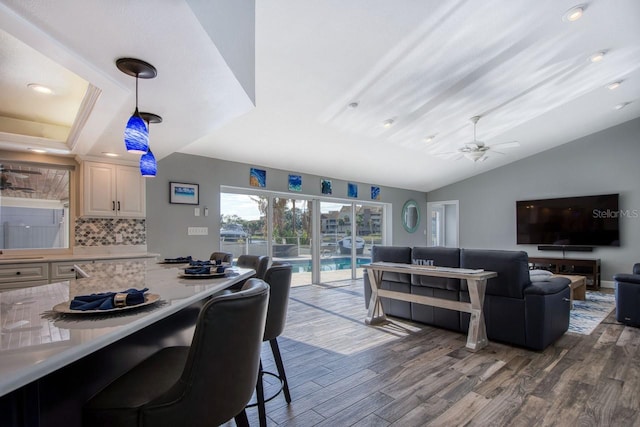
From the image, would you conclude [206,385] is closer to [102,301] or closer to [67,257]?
[102,301]

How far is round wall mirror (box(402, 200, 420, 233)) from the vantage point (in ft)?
28.2

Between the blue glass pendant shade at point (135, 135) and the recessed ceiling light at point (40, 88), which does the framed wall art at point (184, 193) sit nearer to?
the recessed ceiling light at point (40, 88)

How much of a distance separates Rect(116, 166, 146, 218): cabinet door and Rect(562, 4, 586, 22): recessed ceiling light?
5.16m

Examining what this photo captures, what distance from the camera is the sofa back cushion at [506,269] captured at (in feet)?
10.0

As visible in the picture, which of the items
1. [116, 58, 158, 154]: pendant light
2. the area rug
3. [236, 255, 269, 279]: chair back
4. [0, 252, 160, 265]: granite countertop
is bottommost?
the area rug

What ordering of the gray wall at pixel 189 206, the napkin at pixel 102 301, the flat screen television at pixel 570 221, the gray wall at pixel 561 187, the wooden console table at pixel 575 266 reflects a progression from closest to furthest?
the napkin at pixel 102 301 < the gray wall at pixel 189 206 < the wooden console table at pixel 575 266 < the gray wall at pixel 561 187 < the flat screen television at pixel 570 221

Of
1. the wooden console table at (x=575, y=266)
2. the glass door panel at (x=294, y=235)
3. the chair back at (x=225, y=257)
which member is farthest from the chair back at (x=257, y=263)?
the wooden console table at (x=575, y=266)

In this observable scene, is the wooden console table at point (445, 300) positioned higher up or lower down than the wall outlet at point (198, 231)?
lower down

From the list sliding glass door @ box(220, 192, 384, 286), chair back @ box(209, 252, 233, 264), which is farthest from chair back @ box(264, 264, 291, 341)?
sliding glass door @ box(220, 192, 384, 286)

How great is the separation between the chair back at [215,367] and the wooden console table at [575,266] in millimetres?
7524

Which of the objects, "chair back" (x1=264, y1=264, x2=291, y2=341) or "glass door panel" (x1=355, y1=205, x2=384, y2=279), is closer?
"chair back" (x1=264, y1=264, x2=291, y2=341)

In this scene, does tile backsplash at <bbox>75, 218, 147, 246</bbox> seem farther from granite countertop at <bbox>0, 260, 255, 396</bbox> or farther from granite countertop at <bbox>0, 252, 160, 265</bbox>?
granite countertop at <bbox>0, 260, 255, 396</bbox>

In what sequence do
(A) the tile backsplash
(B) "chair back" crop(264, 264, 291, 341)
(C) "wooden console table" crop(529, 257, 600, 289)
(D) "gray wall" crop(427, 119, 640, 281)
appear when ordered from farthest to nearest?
1. (D) "gray wall" crop(427, 119, 640, 281)
2. (C) "wooden console table" crop(529, 257, 600, 289)
3. (A) the tile backsplash
4. (B) "chair back" crop(264, 264, 291, 341)

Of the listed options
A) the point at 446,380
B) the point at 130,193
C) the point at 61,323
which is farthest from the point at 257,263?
the point at 130,193
